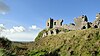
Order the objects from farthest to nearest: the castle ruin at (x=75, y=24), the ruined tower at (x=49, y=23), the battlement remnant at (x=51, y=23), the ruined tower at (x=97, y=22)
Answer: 1. the ruined tower at (x=49, y=23)
2. the battlement remnant at (x=51, y=23)
3. the castle ruin at (x=75, y=24)
4. the ruined tower at (x=97, y=22)

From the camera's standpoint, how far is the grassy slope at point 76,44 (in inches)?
2003

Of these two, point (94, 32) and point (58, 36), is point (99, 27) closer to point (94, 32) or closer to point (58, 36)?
point (94, 32)

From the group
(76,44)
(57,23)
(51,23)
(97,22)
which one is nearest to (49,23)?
(51,23)

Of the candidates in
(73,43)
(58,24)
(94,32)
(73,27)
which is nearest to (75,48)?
(73,43)

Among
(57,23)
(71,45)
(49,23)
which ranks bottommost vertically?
(71,45)

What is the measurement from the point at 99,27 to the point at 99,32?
16.8ft

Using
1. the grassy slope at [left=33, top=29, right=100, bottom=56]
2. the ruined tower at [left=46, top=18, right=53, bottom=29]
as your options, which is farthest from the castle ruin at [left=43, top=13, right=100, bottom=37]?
the grassy slope at [left=33, top=29, right=100, bottom=56]

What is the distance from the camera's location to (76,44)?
54.7 m

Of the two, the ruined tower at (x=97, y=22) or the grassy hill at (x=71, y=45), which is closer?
the grassy hill at (x=71, y=45)

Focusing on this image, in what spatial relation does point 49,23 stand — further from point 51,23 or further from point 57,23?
point 57,23

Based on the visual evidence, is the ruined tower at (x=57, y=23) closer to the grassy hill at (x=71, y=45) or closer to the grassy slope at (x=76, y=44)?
the grassy slope at (x=76, y=44)

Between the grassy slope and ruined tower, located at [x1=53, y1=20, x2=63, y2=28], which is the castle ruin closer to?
ruined tower, located at [x1=53, y1=20, x2=63, y2=28]

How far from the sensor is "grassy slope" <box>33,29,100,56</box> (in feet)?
167

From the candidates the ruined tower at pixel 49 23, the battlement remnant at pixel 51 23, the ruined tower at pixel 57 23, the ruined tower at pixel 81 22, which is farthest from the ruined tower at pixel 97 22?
the ruined tower at pixel 49 23
